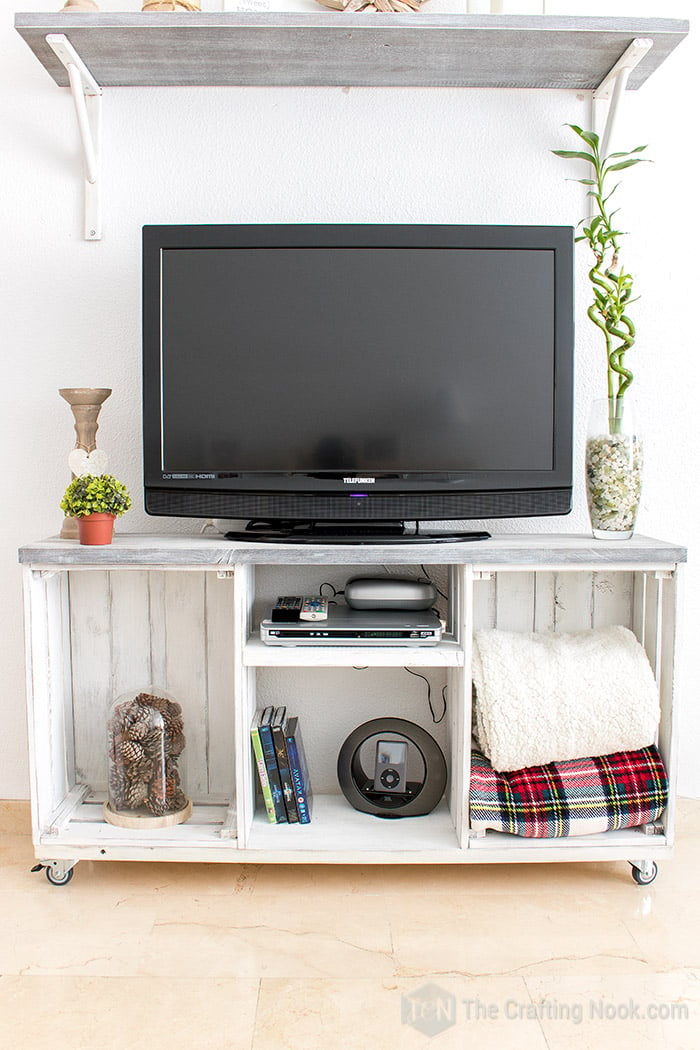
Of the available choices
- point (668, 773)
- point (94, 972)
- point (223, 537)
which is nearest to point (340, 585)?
point (223, 537)

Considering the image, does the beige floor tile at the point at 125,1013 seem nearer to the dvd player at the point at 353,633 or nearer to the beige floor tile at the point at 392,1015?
the beige floor tile at the point at 392,1015

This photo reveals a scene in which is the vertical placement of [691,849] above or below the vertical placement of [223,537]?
below

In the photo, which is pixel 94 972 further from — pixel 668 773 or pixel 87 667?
pixel 668 773

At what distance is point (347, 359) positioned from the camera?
1.74 metres

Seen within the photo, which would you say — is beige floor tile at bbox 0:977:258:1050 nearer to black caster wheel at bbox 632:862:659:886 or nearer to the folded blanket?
the folded blanket

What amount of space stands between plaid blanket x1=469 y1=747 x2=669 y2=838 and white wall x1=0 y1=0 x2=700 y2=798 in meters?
0.64

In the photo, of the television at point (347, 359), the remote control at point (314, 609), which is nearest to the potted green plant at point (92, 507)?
the television at point (347, 359)

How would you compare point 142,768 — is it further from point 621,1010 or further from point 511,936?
point 621,1010

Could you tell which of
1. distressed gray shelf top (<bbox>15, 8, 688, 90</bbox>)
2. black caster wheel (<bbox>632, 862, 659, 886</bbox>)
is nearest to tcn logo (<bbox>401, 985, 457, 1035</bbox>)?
black caster wheel (<bbox>632, 862, 659, 886</bbox>)

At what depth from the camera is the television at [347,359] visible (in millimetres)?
1740

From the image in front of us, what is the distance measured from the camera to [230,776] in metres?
1.98

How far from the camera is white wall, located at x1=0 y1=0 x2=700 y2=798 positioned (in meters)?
1.92

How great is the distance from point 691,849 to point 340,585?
0.94 m

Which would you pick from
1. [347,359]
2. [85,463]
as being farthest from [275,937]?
[347,359]
